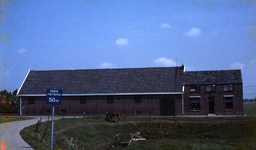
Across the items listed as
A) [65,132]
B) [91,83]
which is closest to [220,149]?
[65,132]

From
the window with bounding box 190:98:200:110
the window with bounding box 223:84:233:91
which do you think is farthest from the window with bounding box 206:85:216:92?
the window with bounding box 190:98:200:110

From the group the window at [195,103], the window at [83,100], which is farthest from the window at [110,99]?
the window at [195,103]

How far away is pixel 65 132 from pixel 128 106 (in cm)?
1725

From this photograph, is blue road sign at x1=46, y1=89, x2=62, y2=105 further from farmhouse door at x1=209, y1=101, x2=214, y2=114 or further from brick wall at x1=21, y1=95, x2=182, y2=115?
farmhouse door at x1=209, y1=101, x2=214, y2=114

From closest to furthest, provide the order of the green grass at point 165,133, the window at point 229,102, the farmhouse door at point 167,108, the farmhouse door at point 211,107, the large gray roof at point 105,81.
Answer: the green grass at point 165,133 → the window at point 229,102 → the farmhouse door at point 167,108 → the farmhouse door at point 211,107 → the large gray roof at point 105,81

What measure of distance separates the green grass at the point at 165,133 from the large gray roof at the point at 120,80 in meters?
8.29

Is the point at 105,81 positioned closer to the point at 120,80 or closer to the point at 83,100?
the point at 120,80

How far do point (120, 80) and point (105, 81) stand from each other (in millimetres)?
2441

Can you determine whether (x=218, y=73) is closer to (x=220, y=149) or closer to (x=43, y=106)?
(x=220, y=149)

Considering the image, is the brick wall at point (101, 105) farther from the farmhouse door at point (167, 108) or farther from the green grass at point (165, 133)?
the green grass at point (165, 133)

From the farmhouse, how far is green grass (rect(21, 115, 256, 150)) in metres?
6.44

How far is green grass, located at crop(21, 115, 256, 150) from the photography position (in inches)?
1065

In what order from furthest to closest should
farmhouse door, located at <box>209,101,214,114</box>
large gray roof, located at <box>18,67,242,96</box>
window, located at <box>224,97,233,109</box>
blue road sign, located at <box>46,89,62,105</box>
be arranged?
large gray roof, located at <box>18,67,242,96</box> < farmhouse door, located at <box>209,101,214,114</box> < window, located at <box>224,97,233,109</box> < blue road sign, located at <box>46,89,62,105</box>

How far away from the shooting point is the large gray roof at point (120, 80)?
45281 millimetres
